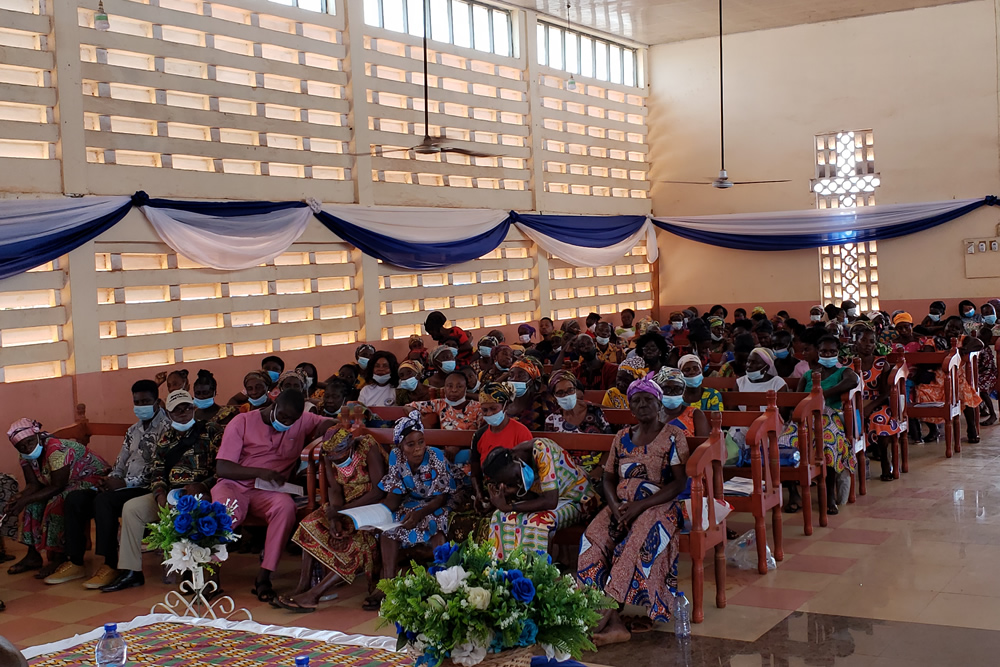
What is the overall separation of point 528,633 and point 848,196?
14412 mm

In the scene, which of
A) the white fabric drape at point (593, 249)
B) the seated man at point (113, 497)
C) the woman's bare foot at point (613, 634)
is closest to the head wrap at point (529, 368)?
the seated man at point (113, 497)

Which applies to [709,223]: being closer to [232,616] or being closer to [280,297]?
[280,297]

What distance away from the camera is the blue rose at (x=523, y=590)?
3.29m

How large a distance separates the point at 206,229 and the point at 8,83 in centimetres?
216

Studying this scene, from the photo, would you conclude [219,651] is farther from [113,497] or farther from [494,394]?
[113,497]

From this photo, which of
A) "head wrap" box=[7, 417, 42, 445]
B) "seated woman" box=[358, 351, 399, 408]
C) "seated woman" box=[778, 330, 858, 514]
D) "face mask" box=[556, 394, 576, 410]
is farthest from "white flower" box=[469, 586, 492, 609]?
"seated woman" box=[358, 351, 399, 408]

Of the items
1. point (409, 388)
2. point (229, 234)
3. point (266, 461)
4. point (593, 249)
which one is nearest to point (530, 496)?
point (266, 461)

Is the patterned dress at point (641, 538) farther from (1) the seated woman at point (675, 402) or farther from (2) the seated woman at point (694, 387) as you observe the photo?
(2) the seated woman at point (694, 387)

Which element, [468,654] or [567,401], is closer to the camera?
[468,654]

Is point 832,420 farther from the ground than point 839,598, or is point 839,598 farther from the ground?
point 832,420

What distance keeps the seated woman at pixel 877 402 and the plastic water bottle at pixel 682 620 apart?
12.4ft

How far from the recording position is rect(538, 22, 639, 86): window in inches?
622

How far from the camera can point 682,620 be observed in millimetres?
5207

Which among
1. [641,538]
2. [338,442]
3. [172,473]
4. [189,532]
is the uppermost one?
[338,442]
